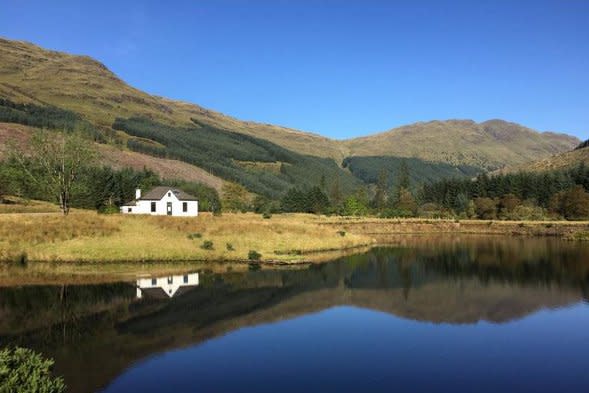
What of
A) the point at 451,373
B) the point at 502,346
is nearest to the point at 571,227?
the point at 502,346

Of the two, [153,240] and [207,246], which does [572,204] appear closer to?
[207,246]

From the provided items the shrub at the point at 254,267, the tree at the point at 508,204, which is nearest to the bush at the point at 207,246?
the shrub at the point at 254,267

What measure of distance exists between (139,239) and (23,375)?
48.5 metres

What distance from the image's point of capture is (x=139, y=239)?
63875mm

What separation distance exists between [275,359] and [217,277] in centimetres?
2566

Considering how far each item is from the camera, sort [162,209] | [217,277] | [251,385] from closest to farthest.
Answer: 1. [251,385]
2. [217,277]
3. [162,209]

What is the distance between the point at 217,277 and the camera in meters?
53.9

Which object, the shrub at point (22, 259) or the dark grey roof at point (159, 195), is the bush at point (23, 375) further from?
the dark grey roof at point (159, 195)

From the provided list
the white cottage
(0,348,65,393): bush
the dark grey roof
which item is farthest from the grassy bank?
(0,348,65,393): bush

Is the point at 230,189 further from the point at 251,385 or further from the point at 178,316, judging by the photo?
the point at 251,385

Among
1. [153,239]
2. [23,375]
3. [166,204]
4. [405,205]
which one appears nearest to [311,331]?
[23,375]

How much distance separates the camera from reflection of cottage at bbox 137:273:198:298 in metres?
44.9

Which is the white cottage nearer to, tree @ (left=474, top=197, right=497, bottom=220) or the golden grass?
the golden grass

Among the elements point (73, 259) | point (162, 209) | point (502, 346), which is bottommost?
point (502, 346)
